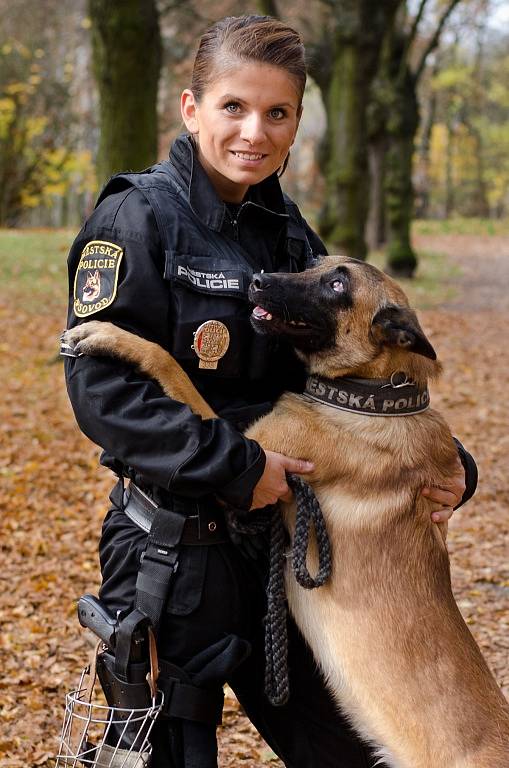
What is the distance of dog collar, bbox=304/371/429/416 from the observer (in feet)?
9.49

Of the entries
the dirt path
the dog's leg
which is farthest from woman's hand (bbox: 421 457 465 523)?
the dirt path

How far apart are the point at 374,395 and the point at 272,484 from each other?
0.60m

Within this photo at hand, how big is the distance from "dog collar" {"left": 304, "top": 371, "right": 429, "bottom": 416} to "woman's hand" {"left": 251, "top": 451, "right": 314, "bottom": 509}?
37 cm

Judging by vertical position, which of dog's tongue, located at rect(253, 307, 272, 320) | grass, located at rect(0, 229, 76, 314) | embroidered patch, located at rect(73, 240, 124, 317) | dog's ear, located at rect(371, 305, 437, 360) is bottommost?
grass, located at rect(0, 229, 76, 314)

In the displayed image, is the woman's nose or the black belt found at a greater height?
the woman's nose

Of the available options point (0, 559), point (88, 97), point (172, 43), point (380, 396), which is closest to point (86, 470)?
point (0, 559)

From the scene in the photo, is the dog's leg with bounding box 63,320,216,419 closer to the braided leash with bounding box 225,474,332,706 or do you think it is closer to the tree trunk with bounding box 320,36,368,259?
the braided leash with bounding box 225,474,332,706

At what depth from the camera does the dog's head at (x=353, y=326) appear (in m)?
2.89

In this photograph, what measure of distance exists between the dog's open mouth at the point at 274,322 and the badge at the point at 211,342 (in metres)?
0.13

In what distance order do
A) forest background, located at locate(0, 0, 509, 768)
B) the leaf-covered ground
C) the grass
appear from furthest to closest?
the grass
forest background, located at locate(0, 0, 509, 768)
the leaf-covered ground

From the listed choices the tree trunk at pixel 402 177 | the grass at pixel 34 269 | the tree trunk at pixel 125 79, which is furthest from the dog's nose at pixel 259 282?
the tree trunk at pixel 402 177

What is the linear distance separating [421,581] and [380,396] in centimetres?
59

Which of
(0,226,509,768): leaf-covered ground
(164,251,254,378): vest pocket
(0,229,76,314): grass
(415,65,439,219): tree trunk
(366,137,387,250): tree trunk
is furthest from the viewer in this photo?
(415,65,439,219): tree trunk

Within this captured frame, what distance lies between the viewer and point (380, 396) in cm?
290
